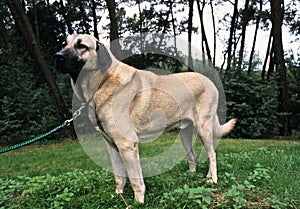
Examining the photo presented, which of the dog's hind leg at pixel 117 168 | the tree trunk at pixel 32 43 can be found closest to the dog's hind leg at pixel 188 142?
the dog's hind leg at pixel 117 168

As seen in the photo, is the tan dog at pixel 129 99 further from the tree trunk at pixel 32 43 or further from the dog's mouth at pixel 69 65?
the tree trunk at pixel 32 43

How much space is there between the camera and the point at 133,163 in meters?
3.15

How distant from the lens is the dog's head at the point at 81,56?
2.80 meters

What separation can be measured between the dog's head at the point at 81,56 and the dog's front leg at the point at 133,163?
2.71 ft

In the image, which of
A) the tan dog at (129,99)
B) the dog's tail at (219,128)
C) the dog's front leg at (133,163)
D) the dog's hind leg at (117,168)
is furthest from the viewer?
the dog's tail at (219,128)

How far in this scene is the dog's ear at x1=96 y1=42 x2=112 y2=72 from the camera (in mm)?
3029

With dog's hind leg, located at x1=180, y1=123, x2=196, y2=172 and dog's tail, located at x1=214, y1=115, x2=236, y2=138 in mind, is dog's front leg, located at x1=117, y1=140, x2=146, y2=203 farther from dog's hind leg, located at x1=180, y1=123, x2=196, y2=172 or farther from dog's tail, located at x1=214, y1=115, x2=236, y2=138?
dog's tail, located at x1=214, y1=115, x2=236, y2=138

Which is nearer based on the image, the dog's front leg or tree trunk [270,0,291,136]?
the dog's front leg

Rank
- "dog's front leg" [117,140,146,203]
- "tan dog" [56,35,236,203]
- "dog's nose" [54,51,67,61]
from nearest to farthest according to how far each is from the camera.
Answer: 1. "dog's nose" [54,51,67,61]
2. "tan dog" [56,35,236,203]
3. "dog's front leg" [117,140,146,203]

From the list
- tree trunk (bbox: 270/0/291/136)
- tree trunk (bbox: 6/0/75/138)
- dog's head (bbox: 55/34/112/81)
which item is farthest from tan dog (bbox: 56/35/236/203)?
tree trunk (bbox: 270/0/291/136)

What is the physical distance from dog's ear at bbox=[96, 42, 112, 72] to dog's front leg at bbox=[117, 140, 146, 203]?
801 mm

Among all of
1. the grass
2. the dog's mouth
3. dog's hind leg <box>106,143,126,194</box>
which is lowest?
the grass

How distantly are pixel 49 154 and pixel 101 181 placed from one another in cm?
448

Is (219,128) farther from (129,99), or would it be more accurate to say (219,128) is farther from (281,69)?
(281,69)
